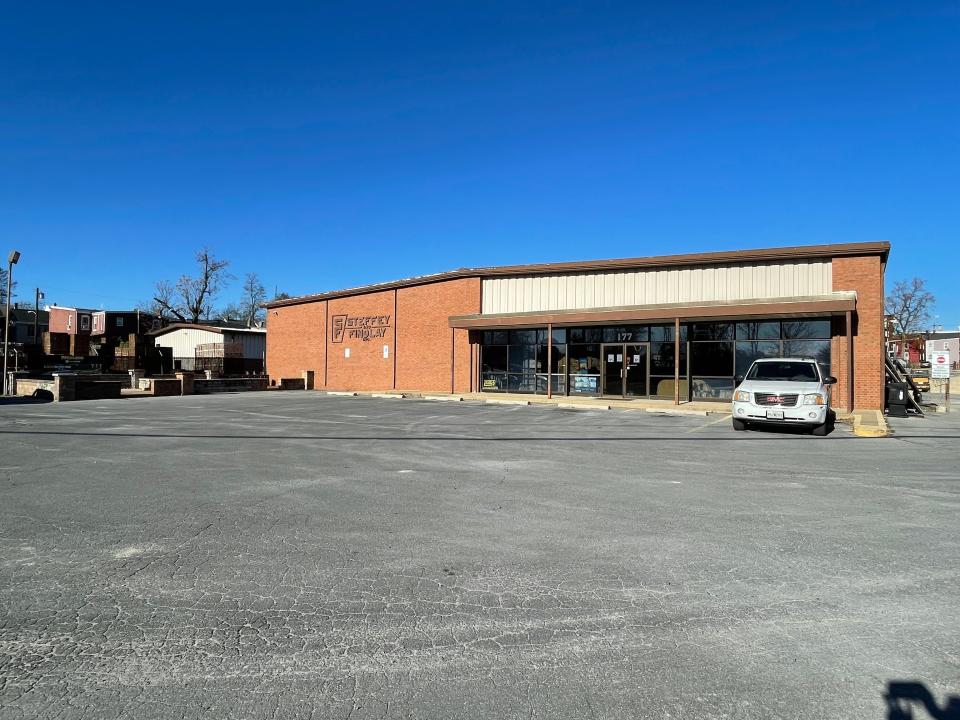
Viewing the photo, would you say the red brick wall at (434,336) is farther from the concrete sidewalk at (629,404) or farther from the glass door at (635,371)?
the glass door at (635,371)

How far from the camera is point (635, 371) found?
80.4 ft

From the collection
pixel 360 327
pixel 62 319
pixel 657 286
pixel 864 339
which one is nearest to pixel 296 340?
pixel 360 327

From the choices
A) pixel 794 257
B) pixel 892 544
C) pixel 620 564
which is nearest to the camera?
pixel 620 564

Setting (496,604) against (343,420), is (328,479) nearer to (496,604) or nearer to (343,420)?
(496,604)

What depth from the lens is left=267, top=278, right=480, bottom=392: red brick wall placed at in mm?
28906

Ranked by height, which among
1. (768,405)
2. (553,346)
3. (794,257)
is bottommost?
(768,405)

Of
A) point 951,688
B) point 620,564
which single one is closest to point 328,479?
point 620,564

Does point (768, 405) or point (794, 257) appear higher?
point (794, 257)

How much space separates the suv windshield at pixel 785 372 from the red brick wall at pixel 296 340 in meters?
25.4

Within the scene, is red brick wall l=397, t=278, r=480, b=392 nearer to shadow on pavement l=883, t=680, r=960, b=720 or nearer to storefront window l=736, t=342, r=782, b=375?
storefront window l=736, t=342, r=782, b=375

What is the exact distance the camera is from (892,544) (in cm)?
560

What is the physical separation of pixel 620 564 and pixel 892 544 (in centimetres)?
256

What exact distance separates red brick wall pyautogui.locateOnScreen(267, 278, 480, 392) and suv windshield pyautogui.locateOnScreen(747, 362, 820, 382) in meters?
14.1

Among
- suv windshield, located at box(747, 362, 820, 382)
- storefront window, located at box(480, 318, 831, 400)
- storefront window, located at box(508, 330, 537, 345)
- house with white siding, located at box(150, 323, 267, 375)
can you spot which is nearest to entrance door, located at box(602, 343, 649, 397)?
storefront window, located at box(480, 318, 831, 400)
